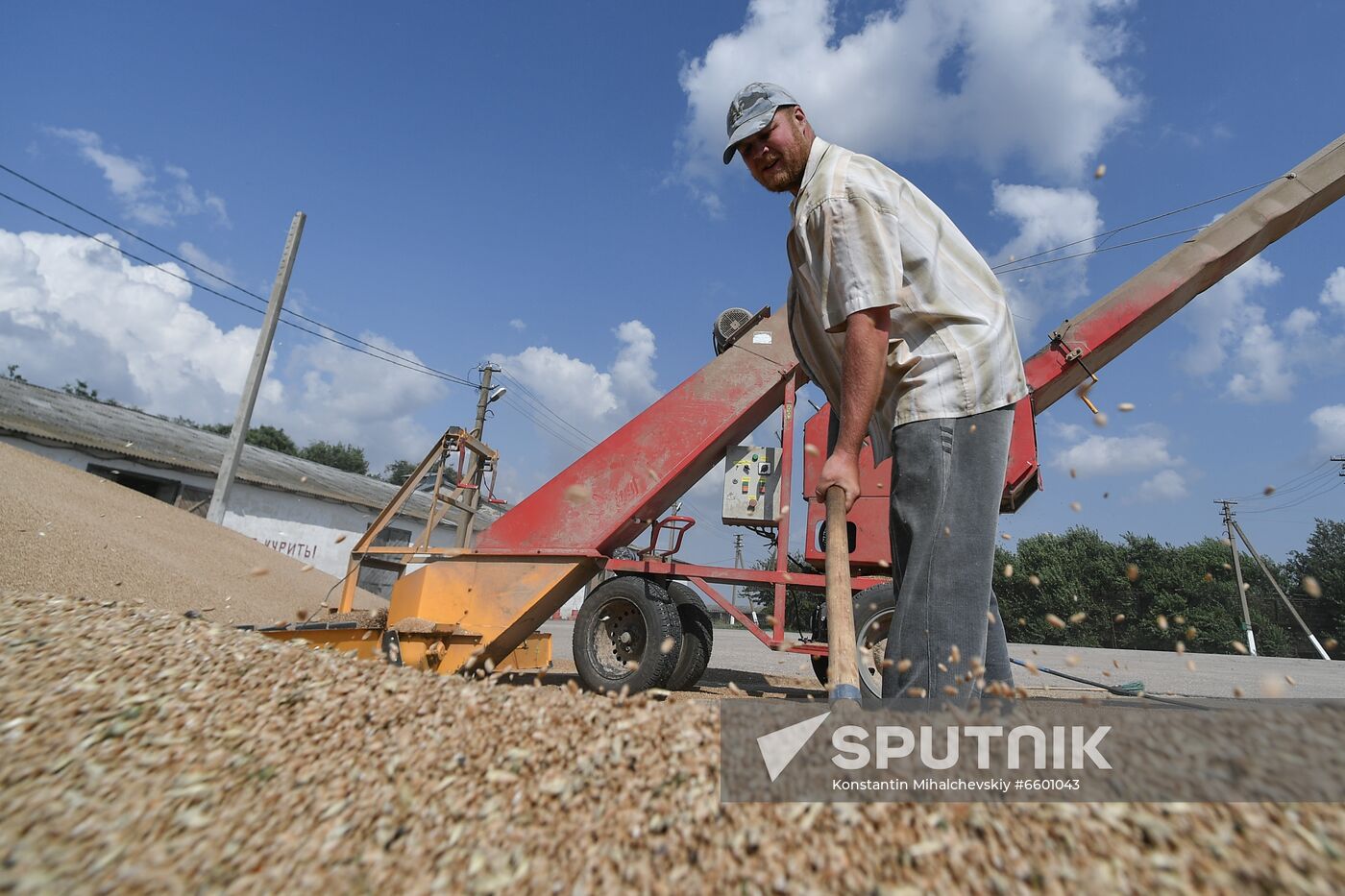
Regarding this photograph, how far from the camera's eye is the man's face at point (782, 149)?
2.02 metres

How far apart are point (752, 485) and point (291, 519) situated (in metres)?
17.8

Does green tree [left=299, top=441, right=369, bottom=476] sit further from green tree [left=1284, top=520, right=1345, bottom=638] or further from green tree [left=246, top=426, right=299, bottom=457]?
green tree [left=1284, top=520, right=1345, bottom=638]

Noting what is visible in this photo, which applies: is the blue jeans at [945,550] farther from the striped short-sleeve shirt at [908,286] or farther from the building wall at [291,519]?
the building wall at [291,519]

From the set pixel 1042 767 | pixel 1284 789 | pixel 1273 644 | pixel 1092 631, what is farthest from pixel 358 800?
pixel 1273 644

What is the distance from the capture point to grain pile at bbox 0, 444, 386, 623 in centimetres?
659

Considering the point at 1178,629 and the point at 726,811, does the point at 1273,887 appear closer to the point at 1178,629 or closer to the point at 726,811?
the point at 726,811

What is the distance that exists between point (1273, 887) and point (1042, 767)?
1.17ft

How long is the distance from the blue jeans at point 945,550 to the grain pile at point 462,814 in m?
0.50

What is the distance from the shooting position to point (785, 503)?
5.04 m

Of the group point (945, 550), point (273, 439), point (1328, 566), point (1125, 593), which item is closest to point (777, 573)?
point (945, 550)

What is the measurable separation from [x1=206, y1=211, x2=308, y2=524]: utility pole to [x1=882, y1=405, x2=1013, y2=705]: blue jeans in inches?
488

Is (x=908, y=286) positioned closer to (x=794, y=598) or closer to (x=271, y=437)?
(x=794, y=598)

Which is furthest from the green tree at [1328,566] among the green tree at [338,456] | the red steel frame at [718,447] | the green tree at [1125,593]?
the green tree at [338,456]

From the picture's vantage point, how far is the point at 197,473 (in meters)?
17.0
